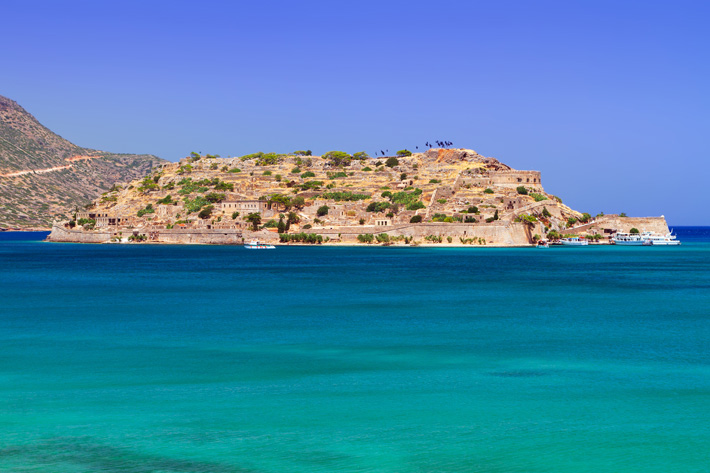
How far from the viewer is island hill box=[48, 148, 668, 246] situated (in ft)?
285

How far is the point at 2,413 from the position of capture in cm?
1460

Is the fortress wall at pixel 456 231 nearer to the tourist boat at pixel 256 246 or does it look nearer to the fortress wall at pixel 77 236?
the tourist boat at pixel 256 246

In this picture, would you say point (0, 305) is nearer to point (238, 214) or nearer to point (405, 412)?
point (405, 412)

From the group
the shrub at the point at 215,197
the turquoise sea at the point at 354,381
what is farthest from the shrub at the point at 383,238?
the turquoise sea at the point at 354,381

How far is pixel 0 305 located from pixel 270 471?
23199 millimetres

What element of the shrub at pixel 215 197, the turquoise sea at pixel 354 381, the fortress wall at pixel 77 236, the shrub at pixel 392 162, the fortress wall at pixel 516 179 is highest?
the shrub at pixel 392 162

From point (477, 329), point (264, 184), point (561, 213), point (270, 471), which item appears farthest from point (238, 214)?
point (270, 471)

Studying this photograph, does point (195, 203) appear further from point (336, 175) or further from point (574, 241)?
point (574, 241)

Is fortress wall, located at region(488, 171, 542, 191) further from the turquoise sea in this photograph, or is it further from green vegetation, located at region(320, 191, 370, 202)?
the turquoise sea

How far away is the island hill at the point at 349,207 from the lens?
3423 inches

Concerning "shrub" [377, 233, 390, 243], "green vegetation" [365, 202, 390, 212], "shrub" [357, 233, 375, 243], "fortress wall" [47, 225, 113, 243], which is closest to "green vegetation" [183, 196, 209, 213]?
"fortress wall" [47, 225, 113, 243]

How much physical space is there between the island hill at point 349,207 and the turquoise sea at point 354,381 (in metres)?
Answer: 49.7

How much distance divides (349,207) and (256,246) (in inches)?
A: 488

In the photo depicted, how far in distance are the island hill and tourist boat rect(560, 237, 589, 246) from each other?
1.11 meters
